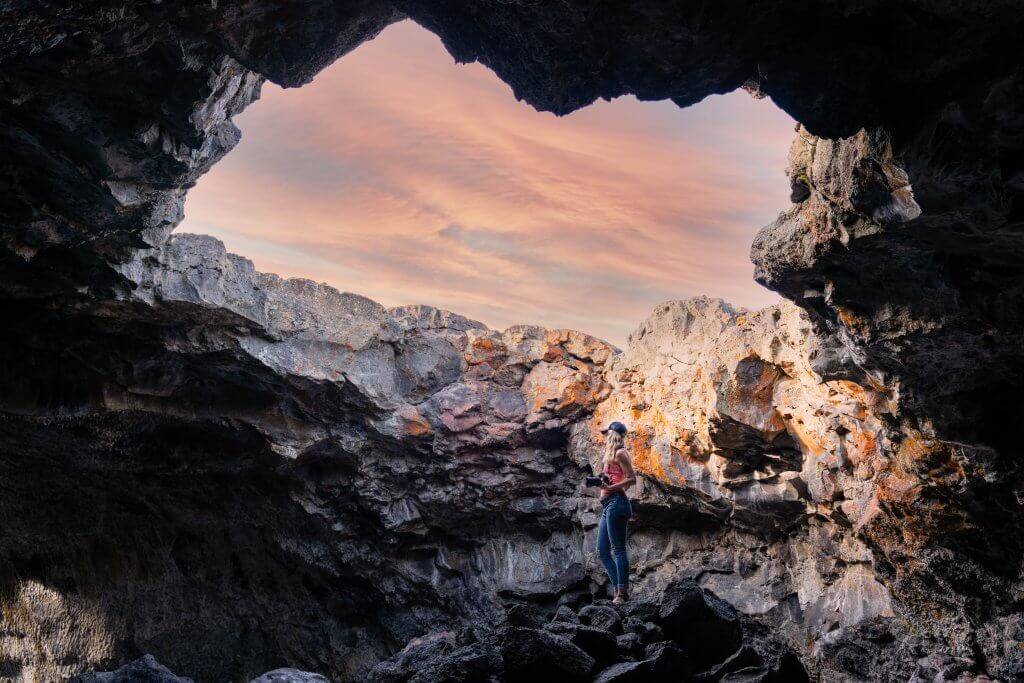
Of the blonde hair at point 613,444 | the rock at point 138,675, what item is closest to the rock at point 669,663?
the blonde hair at point 613,444

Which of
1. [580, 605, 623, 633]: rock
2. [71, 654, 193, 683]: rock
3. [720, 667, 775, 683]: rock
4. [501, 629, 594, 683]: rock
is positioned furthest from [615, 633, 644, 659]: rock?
[71, 654, 193, 683]: rock

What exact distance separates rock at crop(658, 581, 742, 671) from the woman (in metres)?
1.68

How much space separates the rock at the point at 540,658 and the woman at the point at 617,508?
2511mm

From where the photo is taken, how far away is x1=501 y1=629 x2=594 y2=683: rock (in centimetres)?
402

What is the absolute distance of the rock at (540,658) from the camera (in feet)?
13.2

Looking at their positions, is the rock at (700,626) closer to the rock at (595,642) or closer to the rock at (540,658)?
the rock at (595,642)

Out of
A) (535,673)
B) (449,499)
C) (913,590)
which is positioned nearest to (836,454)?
(913,590)

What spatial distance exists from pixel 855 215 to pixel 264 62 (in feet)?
12.1

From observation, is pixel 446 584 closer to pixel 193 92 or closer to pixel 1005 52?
pixel 193 92

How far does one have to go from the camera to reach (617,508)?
6645 mm

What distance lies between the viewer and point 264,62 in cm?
425

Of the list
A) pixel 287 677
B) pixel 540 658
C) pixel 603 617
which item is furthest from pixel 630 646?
pixel 287 677

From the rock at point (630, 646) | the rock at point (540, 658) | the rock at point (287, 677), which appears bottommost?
the rock at point (287, 677)

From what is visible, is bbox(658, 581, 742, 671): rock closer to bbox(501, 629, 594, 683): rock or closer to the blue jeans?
bbox(501, 629, 594, 683): rock
